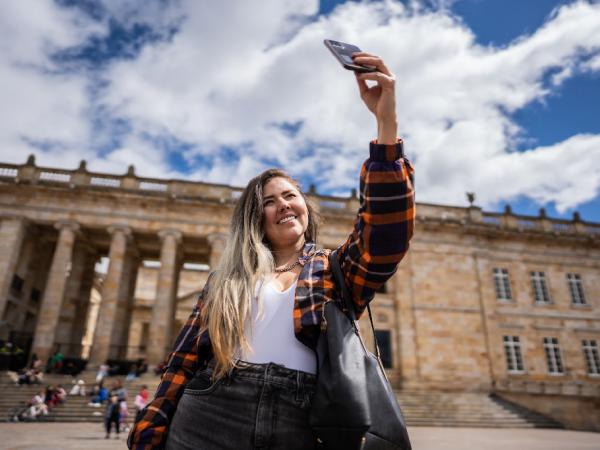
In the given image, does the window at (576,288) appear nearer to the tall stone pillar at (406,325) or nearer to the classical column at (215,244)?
the tall stone pillar at (406,325)

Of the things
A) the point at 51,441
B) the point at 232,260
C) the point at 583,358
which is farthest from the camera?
the point at 583,358

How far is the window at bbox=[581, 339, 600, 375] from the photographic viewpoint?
2447 centimetres

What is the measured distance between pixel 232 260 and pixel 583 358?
2902cm

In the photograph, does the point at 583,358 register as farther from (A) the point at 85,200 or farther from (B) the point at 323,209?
(A) the point at 85,200

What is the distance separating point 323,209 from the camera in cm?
2511

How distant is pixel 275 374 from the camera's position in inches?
60.1

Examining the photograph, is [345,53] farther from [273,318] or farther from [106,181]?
[106,181]

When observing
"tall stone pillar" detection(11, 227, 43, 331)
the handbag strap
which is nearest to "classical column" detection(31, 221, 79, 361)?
"tall stone pillar" detection(11, 227, 43, 331)

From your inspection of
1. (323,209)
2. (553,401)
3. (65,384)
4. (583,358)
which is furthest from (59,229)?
(583,358)

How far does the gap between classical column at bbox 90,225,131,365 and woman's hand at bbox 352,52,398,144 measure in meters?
22.4

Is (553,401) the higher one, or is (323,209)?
(323,209)

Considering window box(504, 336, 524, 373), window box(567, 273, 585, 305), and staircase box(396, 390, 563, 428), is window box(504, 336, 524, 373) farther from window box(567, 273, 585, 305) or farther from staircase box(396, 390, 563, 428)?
window box(567, 273, 585, 305)

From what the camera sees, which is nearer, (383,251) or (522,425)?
(383,251)

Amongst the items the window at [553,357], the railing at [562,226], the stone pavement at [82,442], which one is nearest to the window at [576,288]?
the railing at [562,226]
